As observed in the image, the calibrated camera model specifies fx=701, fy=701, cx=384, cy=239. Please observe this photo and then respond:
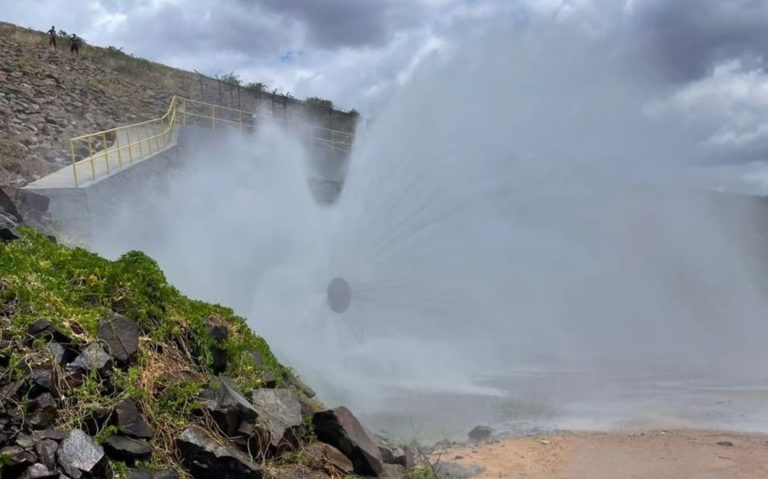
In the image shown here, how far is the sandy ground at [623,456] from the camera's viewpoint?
34.9ft

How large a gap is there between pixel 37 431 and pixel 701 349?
950 inches

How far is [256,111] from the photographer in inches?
1508

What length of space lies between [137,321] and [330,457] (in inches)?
108

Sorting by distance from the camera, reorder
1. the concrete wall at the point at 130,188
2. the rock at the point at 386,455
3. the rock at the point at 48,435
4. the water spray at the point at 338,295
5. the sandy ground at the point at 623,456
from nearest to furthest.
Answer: the rock at the point at 48,435, the rock at the point at 386,455, the sandy ground at the point at 623,456, the concrete wall at the point at 130,188, the water spray at the point at 338,295

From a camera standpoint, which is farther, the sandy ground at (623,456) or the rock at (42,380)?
the sandy ground at (623,456)

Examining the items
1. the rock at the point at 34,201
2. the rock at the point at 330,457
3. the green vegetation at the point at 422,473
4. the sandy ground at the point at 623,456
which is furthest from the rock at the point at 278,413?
the rock at the point at 34,201

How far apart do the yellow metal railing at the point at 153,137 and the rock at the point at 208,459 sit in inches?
576

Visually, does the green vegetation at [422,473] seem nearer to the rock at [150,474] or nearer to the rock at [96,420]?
the rock at [150,474]

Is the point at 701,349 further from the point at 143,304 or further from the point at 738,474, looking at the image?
the point at 143,304

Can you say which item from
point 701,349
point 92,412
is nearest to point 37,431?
point 92,412

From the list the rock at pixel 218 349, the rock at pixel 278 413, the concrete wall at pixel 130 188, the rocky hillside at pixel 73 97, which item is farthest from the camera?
the rocky hillside at pixel 73 97

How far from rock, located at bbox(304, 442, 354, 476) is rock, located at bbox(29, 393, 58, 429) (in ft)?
9.06

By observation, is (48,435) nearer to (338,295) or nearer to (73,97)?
(338,295)

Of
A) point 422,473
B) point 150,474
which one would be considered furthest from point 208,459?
point 422,473
